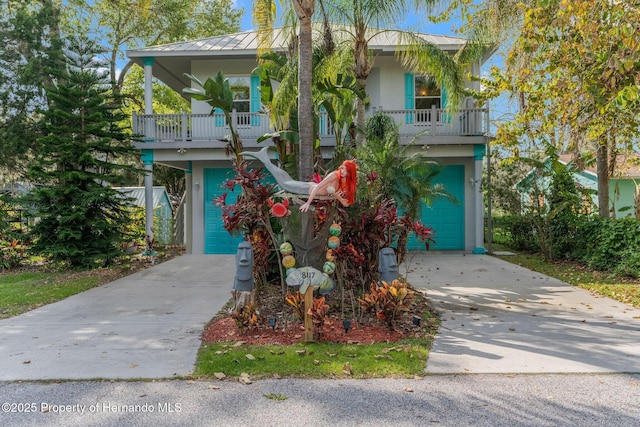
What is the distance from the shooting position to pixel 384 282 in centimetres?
542

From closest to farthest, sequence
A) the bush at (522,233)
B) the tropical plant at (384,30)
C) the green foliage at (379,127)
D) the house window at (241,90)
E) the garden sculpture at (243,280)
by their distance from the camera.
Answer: the garden sculpture at (243,280) < the tropical plant at (384,30) < the green foliage at (379,127) < the bush at (522,233) < the house window at (241,90)

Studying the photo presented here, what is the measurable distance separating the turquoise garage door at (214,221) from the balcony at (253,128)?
1567 millimetres

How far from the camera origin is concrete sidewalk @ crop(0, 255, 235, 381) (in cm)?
430

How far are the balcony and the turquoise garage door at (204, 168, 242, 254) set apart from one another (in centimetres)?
157

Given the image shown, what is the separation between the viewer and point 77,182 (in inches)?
420

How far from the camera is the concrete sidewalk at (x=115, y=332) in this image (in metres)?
4.30

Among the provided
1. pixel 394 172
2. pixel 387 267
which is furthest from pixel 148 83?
pixel 387 267

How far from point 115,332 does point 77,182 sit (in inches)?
257

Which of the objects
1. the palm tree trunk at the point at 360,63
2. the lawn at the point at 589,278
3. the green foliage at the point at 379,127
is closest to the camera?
the lawn at the point at 589,278

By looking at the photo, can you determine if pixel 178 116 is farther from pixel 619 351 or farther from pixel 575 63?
pixel 619 351

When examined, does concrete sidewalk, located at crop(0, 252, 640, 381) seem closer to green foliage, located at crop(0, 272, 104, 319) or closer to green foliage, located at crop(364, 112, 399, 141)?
green foliage, located at crop(0, 272, 104, 319)

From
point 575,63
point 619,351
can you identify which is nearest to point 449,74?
point 575,63

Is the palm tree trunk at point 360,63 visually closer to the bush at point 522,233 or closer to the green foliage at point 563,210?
the green foliage at point 563,210

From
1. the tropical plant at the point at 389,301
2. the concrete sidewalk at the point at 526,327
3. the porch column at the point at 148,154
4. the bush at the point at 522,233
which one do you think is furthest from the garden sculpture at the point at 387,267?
the porch column at the point at 148,154
